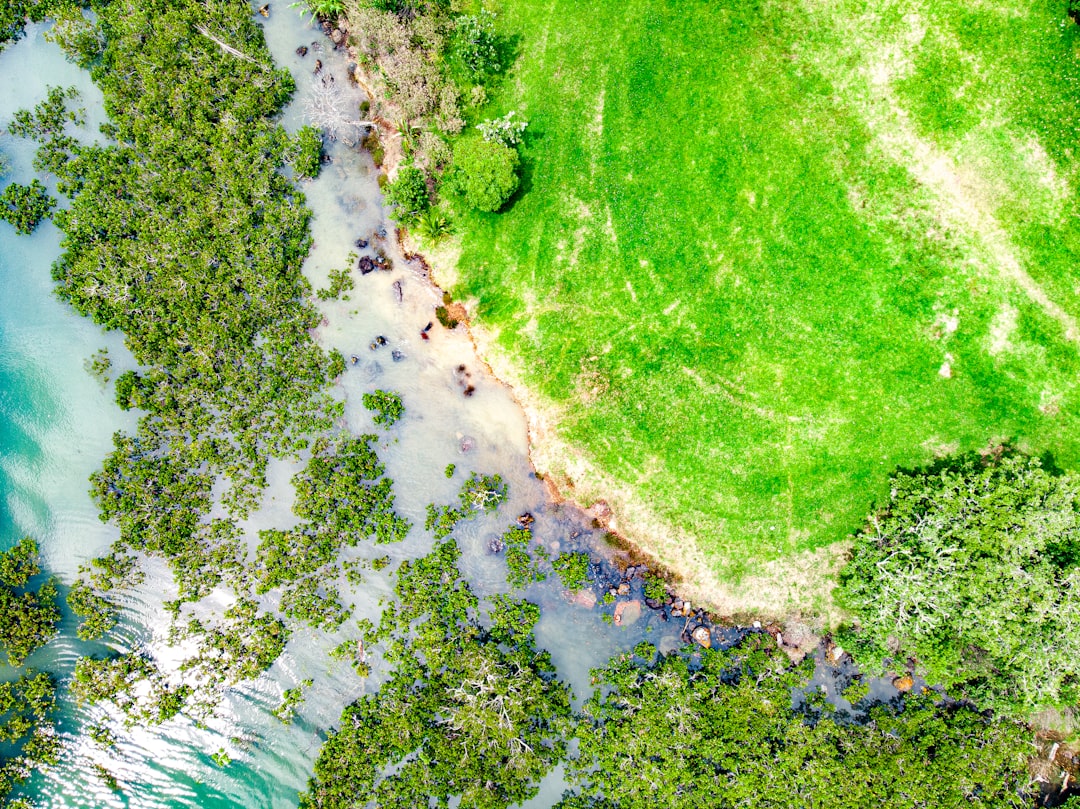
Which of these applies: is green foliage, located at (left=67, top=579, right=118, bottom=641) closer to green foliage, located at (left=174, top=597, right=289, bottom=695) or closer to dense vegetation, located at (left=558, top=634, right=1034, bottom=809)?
green foliage, located at (left=174, top=597, right=289, bottom=695)

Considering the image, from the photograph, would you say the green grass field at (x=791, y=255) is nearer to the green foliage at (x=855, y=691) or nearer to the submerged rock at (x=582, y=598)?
the submerged rock at (x=582, y=598)

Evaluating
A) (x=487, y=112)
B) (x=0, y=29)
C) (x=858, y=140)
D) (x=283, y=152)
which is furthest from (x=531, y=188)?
(x=0, y=29)

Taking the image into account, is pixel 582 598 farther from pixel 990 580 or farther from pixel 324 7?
pixel 324 7

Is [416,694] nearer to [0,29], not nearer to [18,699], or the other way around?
[18,699]

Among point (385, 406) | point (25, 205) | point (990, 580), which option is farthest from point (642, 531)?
point (25, 205)

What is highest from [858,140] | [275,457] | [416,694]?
[858,140]

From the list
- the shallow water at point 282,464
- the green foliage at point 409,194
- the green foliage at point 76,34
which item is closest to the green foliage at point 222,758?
the shallow water at point 282,464
